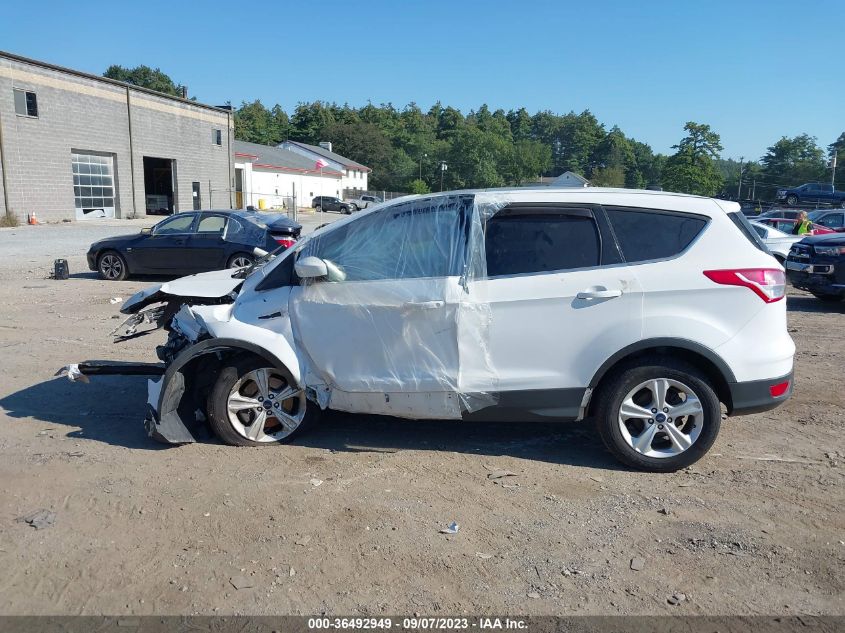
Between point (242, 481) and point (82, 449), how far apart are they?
1.46m

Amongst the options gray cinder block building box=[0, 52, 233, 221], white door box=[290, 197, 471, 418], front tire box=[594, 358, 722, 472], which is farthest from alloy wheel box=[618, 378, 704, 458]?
gray cinder block building box=[0, 52, 233, 221]

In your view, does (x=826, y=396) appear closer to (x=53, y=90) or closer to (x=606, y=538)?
(x=606, y=538)

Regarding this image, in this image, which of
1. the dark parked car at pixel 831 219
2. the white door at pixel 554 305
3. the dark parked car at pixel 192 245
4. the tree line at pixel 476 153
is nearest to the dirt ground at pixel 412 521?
the white door at pixel 554 305

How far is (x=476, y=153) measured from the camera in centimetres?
9781

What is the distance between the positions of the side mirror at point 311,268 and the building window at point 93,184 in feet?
122

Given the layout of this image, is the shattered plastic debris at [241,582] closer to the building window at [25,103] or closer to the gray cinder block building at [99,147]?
the gray cinder block building at [99,147]

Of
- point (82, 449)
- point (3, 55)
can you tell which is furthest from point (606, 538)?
point (3, 55)

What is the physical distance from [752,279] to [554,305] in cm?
130

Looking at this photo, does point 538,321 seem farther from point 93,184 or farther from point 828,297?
point 93,184

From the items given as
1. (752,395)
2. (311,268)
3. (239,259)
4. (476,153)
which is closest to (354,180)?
(476,153)

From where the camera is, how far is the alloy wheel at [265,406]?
503 cm

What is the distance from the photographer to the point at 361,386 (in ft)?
15.9

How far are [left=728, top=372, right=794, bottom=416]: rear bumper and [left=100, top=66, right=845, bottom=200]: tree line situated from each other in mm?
69401

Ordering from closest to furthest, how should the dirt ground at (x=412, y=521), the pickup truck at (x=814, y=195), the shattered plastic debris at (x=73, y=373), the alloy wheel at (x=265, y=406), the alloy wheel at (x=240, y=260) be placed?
1. the dirt ground at (x=412, y=521)
2. the alloy wheel at (x=265, y=406)
3. the shattered plastic debris at (x=73, y=373)
4. the alloy wheel at (x=240, y=260)
5. the pickup truck at (x=814, y=195)
